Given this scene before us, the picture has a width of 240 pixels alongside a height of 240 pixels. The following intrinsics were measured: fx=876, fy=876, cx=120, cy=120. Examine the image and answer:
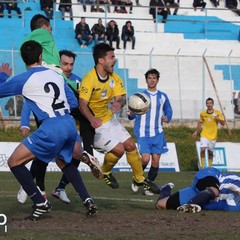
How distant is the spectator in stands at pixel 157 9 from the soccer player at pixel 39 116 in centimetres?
2910

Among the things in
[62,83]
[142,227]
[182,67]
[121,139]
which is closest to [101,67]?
[121,139]

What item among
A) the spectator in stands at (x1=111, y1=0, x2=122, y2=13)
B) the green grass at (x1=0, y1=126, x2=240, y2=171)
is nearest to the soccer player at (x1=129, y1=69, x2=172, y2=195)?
the green grass at (x1=0, y1=126, x2=240, y2=171)

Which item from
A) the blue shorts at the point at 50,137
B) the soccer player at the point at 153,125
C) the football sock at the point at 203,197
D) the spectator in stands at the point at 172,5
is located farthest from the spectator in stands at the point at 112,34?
the blue shorts at the point at 50,137

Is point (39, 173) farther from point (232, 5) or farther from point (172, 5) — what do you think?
point (232, 5)

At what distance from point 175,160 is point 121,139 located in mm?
13361

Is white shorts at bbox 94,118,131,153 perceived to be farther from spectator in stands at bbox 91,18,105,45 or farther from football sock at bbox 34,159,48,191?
spectator in stands at bbox 91,18,105,45

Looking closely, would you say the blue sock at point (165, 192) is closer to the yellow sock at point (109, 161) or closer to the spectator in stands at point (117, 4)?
the yellow sock at point (109, 161)

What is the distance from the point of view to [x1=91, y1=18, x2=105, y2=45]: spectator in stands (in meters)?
36.3

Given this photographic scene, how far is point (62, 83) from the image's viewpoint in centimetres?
1077

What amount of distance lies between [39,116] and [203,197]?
8.18 ft

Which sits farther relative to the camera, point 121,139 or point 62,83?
point 121,139

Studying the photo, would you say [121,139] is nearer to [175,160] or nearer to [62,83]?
[62,83]

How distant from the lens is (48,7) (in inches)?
1468

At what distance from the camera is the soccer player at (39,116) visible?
10.5 metres
